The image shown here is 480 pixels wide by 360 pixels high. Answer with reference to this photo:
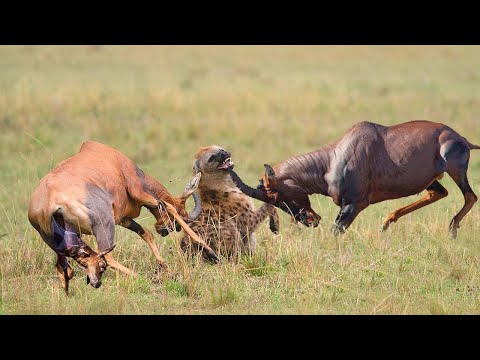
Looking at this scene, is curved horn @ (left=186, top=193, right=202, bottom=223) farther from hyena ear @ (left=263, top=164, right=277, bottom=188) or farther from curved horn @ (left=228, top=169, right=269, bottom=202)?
hyena ear @ (left=263, top=164, right=277, bottom=188)

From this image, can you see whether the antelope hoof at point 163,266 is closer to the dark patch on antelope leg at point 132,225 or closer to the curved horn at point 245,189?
the dark patch on antelope leg at point 132,225

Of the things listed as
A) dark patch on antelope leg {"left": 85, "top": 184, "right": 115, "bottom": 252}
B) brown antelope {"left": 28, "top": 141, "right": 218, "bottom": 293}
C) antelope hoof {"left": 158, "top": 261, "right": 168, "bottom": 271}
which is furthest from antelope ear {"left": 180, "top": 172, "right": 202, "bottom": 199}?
dark patch on antelope leg {"left": 85, "top": 184, "right": 115, "bottom": 252}

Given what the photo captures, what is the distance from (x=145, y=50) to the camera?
2748cm

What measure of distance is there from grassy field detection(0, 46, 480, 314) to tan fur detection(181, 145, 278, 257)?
0.24m

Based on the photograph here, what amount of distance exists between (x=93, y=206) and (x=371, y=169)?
3.84 m

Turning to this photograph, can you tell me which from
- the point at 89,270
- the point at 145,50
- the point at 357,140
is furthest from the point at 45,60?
the point at 89,270

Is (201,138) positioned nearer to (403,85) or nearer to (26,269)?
(403,85)

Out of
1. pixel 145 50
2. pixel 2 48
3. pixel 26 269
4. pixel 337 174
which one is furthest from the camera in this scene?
pixel 145 50

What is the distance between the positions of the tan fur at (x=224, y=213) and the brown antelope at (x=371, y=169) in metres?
0.53

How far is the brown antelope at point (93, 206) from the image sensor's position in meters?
8.22

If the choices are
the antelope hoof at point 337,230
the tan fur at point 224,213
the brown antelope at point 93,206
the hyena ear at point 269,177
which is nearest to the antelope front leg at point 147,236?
the brown antelope at point 93,206

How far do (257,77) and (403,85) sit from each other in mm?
3395

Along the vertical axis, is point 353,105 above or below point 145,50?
below

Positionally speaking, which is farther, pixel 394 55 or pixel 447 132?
pixel 394 55
